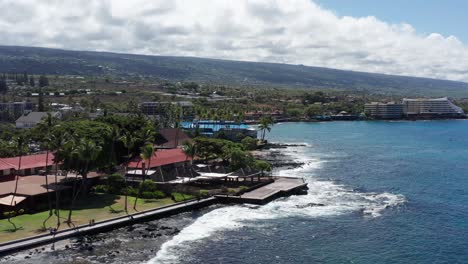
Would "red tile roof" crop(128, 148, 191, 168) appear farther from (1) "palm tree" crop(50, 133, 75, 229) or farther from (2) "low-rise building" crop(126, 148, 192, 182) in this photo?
(1) "palm tree" crop(50, 133, 75, 229)

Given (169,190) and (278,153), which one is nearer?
(169,190)

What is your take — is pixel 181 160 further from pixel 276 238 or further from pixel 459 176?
pixel 459 176

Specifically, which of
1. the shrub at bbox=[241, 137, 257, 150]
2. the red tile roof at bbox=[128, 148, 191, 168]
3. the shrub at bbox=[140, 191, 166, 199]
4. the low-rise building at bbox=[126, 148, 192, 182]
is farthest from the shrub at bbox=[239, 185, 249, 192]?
the shrub at bbox=[241, 137, 257, 150]

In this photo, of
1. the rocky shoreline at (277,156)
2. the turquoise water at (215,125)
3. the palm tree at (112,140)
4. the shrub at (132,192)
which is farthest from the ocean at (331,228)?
the turquoise water at (215,125)

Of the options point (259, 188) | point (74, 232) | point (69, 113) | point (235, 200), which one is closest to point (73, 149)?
point (74, 232)

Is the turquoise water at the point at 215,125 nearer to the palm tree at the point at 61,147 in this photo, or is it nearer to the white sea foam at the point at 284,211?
the white sea foam at the point at 284,211

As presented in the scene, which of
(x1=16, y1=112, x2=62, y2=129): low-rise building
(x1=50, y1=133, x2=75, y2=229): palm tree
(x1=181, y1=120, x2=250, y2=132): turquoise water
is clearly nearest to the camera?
(x1=50, y1=133, x2=75, y2=229): palm tree
